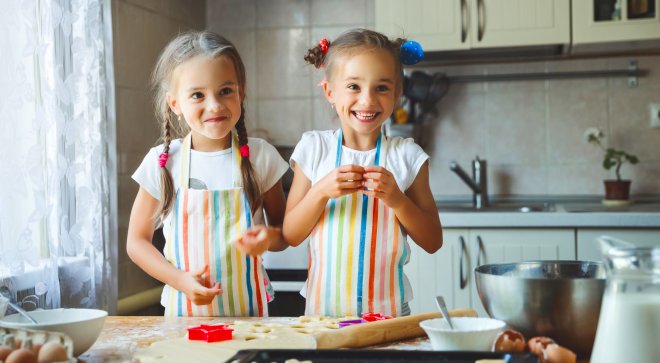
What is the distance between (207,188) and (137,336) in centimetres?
43

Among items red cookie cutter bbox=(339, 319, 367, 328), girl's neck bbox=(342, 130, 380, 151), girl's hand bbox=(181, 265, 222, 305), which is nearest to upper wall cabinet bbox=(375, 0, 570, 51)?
girl's neck bbox=(342, 130, 380, 151)

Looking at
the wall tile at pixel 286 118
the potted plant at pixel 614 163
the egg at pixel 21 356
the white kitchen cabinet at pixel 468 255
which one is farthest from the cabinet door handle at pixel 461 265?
the egg at pixel 21 356

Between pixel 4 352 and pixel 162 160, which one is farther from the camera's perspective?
pixel 162 160

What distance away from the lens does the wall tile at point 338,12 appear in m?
2.94

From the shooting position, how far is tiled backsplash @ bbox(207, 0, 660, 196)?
275cm

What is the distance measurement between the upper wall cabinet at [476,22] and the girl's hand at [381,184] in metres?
1.36

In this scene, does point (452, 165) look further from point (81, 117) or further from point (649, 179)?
point (81, 117)

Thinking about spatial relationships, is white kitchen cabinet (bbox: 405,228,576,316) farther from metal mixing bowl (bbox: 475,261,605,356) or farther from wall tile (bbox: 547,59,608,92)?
metal mixing bowl (bbox: 475,261,605,356)

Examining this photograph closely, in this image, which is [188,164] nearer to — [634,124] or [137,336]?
[137,336]

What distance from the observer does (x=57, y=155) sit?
6.20ft

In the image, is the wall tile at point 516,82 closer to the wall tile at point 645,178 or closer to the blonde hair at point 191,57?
the wall tile at point 645,178

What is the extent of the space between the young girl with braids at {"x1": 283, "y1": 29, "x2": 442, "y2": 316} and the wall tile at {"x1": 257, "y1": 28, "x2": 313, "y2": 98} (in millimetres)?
1489

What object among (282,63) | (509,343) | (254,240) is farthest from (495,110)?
(509,343)

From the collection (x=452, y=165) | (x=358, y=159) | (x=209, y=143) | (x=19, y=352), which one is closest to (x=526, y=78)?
(x=452, y=165)
